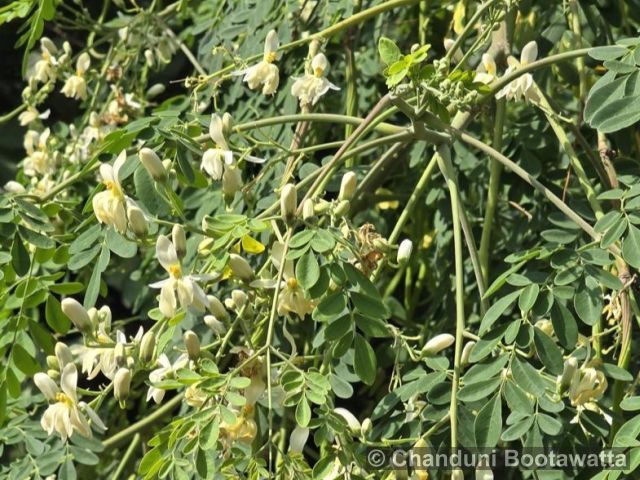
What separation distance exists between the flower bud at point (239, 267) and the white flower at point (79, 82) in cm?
86

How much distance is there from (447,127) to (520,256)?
20cm

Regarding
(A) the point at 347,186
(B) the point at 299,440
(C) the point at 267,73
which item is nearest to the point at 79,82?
(C) the point at 267,73

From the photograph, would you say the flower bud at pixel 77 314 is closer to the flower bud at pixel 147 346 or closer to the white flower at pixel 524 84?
the flower bud at pixel 147 346

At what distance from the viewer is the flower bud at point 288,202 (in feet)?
3.64

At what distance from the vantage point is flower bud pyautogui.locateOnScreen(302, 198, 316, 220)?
112 centimetres

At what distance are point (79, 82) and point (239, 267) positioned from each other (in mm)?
879

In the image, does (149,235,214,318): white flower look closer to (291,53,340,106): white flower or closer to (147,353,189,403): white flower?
(147,353,189,403): white flower

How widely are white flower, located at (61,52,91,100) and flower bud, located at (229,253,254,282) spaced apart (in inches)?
34.0

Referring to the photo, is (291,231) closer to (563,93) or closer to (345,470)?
(345,470)

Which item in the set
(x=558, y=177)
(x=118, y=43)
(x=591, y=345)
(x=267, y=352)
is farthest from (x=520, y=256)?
(x=118, y=43)

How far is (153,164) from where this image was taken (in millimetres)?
1157

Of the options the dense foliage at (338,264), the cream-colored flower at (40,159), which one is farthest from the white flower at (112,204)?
the cream-colored flower at (40,159)

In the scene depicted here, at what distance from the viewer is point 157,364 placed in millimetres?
1178

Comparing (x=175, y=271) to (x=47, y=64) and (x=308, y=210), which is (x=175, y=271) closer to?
(x=308, y=210)
